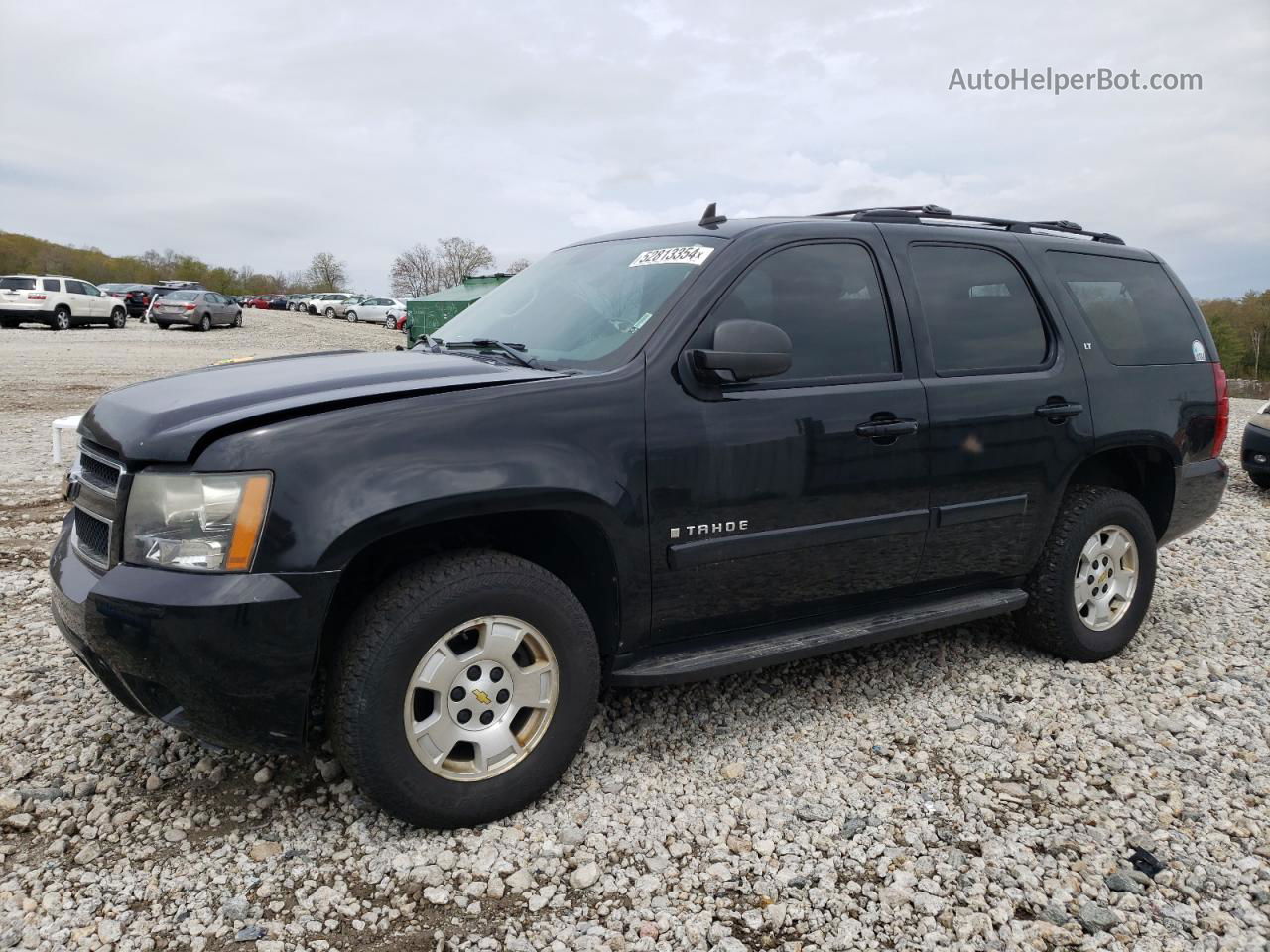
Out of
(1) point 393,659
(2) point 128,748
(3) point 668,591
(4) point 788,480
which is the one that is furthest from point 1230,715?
(2) point 128,748

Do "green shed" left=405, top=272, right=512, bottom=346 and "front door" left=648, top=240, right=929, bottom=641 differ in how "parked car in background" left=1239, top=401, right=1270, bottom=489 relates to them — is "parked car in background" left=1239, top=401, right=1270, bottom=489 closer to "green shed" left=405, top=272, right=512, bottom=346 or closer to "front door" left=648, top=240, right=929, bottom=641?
"front door" left=648, top=240, right=929, bottom=641

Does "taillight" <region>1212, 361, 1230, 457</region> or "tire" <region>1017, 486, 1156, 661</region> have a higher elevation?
"taillight" <region>1212, 361, 1230, 457</region>

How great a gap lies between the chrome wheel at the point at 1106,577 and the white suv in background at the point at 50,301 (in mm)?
33244

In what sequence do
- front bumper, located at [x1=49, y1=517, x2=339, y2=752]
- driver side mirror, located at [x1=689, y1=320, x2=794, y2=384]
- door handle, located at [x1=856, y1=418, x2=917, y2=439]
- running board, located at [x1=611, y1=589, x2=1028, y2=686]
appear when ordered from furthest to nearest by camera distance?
door handle, located at [x1=856, y1=418, x2=917, y2=439] < running board, located at [x1=611, y1=589, x2=1028, y2=686] < driver side mirror, located at [x1=689, y1=320, x2=794, y2=384] < front bumper, located at [x1=49, y1=517, x2=339, y2=752]

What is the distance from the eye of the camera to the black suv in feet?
8.13

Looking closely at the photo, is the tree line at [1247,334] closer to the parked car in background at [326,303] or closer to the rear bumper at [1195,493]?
the parked car in background at [326,303]

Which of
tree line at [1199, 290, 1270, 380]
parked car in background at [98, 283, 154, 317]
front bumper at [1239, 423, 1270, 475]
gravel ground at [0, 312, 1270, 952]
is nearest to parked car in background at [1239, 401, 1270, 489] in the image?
front bumper at [1239, 423, 1270, 475]

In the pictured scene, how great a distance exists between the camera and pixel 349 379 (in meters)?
2.91

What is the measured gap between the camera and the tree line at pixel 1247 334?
256 ft

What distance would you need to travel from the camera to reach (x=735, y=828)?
2877 mm

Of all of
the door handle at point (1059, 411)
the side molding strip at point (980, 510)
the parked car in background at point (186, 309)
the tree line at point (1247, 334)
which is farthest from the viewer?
the tree line at point (1247, 334)

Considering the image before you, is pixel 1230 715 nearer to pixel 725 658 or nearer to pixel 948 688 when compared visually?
pixel 948 688

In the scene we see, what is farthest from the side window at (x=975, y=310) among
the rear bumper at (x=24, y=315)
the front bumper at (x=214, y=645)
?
the rear bumper at (x=24, y=315)

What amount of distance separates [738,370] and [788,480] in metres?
0.47
